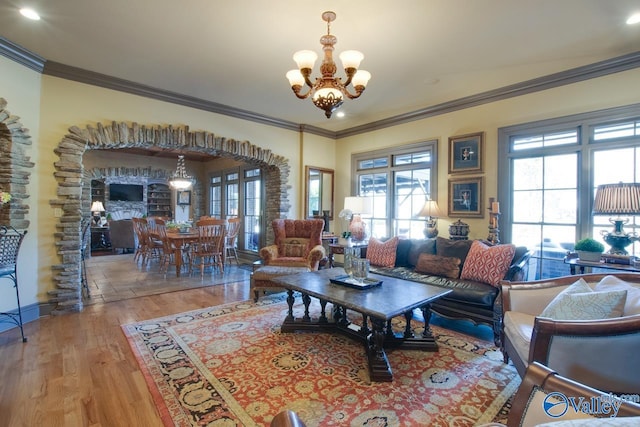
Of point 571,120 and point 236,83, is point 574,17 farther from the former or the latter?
point 236,83

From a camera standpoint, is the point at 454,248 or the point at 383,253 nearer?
the point at 454,248

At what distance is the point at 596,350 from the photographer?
61.2 inches

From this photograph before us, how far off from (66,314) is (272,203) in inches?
138

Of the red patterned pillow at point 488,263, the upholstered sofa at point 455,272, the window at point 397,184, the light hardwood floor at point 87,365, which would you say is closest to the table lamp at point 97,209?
the light hardwood floor at point 87,365

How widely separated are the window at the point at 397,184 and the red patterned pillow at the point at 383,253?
49.4 inches

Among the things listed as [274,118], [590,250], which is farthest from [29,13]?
[590,250]

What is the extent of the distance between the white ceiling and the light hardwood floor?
292 centimetres

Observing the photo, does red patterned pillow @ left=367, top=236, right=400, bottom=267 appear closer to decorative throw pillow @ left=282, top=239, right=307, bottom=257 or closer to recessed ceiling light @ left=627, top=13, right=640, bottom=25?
decorative throw pillow @ left=282, top=239, right=307, bottom=257

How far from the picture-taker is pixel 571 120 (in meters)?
3.73

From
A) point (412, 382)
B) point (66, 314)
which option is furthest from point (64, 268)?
point (412, 382)

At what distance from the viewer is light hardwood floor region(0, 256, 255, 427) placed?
188 centimetres

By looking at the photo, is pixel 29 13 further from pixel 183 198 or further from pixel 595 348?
pixel 183 198

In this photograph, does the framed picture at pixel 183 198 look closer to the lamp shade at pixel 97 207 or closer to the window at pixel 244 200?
the window at pixel 244 200

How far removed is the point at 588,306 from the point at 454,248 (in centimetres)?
210
